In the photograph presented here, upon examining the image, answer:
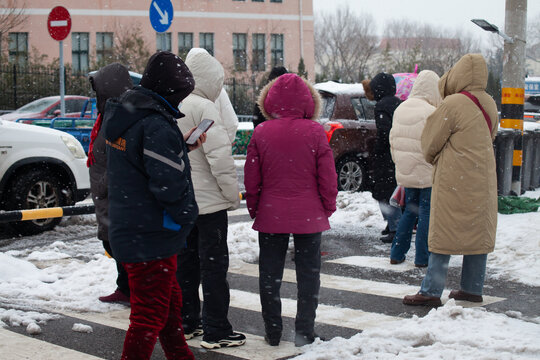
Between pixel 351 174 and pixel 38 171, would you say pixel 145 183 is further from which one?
pixel 351 174

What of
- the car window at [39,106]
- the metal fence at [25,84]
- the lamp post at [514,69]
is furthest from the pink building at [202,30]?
the lamp post at [514,69]

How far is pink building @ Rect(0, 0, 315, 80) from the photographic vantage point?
42906 millimetres

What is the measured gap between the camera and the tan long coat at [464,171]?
19.0ft

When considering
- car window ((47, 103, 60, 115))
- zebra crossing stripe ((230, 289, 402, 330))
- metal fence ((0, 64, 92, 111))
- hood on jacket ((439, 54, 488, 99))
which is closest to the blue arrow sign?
zebra crossing stripe ((230, 289, 402, 330))

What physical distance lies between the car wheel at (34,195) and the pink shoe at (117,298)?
3616 mm

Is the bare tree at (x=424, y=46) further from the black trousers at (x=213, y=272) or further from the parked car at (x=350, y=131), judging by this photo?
the black trousers at (x=213, y=272)

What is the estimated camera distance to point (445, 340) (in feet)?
15.4

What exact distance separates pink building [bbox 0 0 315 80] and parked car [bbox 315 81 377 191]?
27759mm

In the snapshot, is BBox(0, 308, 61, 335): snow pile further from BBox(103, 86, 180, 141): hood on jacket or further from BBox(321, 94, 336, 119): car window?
BBox(321, 94, 336, 119): car window

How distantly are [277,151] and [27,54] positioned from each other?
34299 mm

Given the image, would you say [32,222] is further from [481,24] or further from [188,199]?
[481,24]

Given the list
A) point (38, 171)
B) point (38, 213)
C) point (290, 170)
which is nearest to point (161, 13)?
point (38, 171)

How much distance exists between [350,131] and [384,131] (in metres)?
4.12

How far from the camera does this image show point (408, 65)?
153 feet
